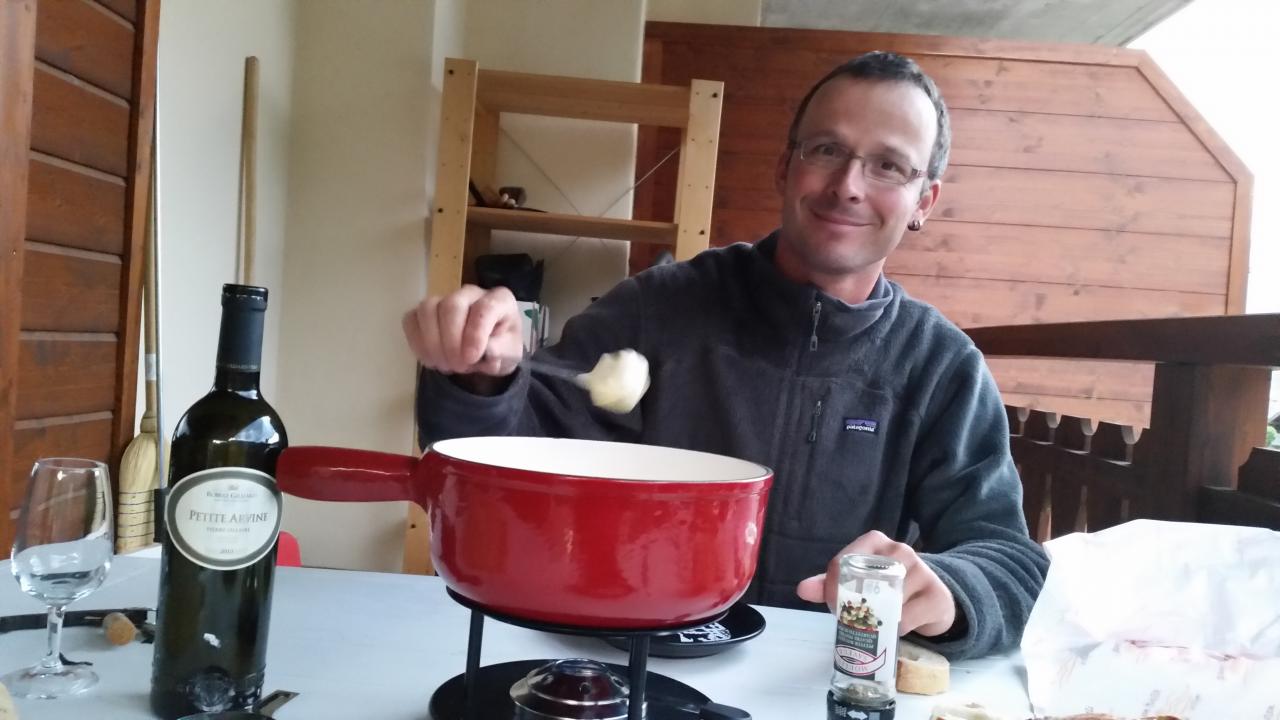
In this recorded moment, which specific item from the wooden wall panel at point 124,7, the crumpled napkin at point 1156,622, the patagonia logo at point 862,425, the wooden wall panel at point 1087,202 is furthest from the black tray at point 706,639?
the wooden wall panel at point 1087,202

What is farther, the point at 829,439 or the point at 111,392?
the point at 111,392

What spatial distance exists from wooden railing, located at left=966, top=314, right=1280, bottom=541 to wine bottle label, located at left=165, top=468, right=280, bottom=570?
3.38 ft

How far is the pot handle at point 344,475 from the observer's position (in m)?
0.48

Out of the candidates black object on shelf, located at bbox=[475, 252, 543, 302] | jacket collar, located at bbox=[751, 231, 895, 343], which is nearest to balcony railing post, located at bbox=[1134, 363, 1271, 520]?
jacket collar, located at bbox=[751, 231, 895, 343]

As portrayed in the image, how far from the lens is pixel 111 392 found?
1.58 meters

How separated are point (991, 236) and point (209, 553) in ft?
10.4

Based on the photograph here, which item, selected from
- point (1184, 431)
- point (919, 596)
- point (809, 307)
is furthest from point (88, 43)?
point (1184, 431)

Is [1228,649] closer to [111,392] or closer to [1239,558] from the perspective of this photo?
[1239,558]

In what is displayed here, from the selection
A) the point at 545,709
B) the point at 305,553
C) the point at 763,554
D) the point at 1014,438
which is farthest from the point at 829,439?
the point at 305,553

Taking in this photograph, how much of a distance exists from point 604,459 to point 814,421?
2.01 ft

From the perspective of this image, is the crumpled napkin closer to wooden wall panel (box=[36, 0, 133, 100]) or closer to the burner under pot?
the burner under pot

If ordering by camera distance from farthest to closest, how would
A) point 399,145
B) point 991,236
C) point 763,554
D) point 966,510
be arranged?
point 991,236 → point 399,145 → point 763,554 → point 966,510

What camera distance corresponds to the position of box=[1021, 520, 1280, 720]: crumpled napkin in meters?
0.60

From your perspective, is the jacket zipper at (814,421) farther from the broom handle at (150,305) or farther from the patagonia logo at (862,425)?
the broom handle at (150,305)
